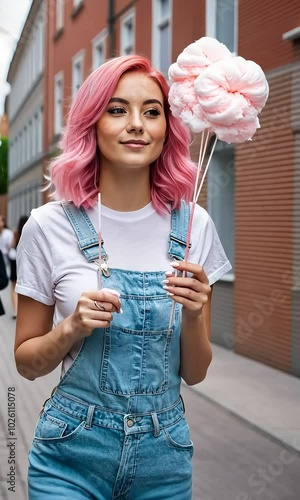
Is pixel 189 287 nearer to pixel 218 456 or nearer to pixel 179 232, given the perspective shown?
pixel 179 232

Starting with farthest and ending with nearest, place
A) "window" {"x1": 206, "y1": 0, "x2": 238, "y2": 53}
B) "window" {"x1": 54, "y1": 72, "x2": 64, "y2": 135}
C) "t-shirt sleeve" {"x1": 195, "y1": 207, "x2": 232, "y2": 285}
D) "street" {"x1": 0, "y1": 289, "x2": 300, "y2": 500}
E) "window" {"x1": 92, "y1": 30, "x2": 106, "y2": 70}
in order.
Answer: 1. "window" {"x1": 54, "y1": 72, "x2": 64, "y2": 135}
2. "window" {"x1": 92, "y1": 30, "x2": 106, "y2": 70}
3. "window" {"x1": 206, "y1": 0, "x2": 238, "y2": 53}
4. "street" {"x1": 0, "y1": 289, "x2": 300, "y2": 500}
5. "t-shirt sleeve" {"x1": 195, "y1": 207, "x2": 232, "y2": 285}

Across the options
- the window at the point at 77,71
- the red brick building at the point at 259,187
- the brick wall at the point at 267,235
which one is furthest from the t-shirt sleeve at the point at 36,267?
the window at the point at 77,71

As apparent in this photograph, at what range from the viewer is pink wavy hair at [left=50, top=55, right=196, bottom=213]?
2197 millimetres

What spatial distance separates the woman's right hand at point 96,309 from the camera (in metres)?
1.95

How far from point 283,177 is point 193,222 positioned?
7.19 metres

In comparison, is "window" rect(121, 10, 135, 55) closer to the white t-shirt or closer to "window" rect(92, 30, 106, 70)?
"window" rect(92, 30, 106, 70)

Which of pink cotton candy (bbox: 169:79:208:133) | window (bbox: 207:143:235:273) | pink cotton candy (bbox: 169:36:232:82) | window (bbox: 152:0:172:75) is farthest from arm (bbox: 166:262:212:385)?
window (bbox: 152:0:172:75)

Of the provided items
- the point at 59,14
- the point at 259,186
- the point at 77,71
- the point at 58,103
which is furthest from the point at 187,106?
the point at 58,103

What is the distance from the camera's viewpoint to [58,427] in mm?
2113

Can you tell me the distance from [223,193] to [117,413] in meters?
9.91

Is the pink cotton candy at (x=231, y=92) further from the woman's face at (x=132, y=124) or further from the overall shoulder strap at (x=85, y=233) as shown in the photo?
the overall shoulder strap at (x=85, y=233)

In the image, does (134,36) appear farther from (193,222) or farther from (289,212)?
(193,222)

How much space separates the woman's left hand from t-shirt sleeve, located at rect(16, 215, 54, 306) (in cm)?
34

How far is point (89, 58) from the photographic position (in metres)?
19.6
